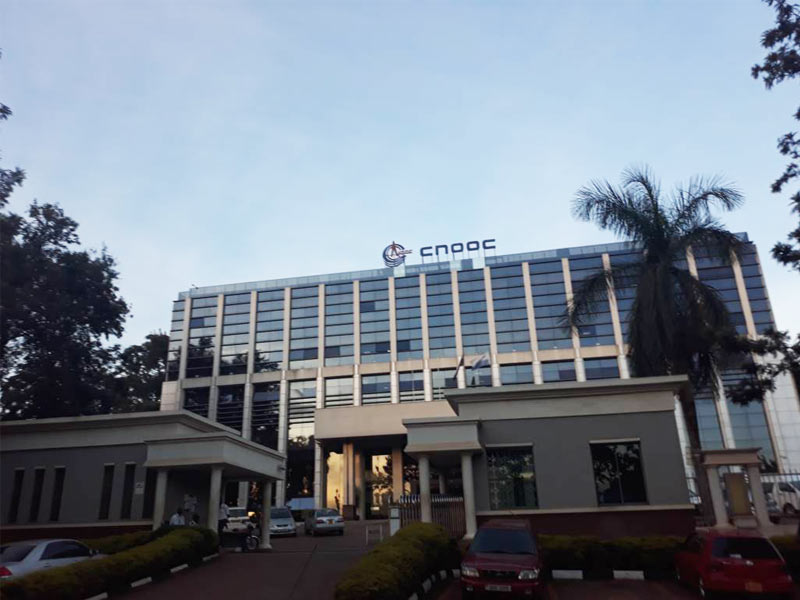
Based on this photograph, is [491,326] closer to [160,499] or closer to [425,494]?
[425,494]

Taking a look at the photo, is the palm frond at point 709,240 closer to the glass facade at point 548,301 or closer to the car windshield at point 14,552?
the car windshield at point 14,552

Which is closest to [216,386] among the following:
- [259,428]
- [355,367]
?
[259,428]

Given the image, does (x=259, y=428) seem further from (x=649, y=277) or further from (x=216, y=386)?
(x=649, y=277)

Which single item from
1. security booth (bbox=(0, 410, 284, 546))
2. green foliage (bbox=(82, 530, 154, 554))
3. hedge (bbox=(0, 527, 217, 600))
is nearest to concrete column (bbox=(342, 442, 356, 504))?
security booth (bbox=(0, 410, 284, 546))

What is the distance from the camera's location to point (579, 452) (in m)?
21.3

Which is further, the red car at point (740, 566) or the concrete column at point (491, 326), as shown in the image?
the concrete column at point (491, 326)

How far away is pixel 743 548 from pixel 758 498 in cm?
1337

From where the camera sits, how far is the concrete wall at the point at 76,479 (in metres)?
24.5

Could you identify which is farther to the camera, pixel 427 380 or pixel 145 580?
pixel 427 380

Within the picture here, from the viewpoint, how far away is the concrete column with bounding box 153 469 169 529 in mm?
22969

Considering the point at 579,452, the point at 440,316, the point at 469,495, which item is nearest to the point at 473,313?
the point at 440,316

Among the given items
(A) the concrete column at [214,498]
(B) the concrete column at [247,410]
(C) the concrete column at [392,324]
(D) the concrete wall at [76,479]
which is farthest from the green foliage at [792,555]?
(B) the concrete column at [247,410]

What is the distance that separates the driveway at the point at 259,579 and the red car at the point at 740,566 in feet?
27.7

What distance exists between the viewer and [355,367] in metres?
66.8
